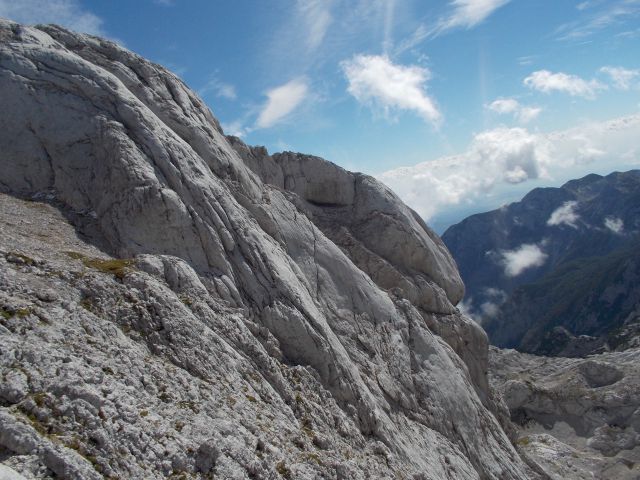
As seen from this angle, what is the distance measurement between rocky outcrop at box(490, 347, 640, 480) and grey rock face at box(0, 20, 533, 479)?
115 feet

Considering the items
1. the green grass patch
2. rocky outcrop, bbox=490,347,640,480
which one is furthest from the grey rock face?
rocky outcrop, bbox=490,347,640,480

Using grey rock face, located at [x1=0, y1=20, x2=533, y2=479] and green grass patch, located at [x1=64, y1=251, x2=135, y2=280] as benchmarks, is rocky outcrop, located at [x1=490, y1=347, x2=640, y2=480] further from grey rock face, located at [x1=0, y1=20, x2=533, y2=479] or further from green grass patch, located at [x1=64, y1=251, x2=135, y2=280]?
green grass patch, located at [x1=64, y1=251, x2=135, y2=280]

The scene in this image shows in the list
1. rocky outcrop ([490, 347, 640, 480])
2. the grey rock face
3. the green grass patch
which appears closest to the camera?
the grey rock face

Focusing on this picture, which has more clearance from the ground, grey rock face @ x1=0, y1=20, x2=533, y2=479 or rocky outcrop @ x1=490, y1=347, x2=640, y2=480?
rocky outcrop @ x1=490, y1=347, x2=640, y2=480

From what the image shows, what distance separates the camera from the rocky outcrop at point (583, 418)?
276 ft

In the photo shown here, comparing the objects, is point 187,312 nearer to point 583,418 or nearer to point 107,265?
point 107,265

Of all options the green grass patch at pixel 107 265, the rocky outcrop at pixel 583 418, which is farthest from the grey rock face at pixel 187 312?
the rocky outcrop at pixel 583 418

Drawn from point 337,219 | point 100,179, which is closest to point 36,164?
point 100,179

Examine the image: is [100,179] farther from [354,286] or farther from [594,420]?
[594,420]

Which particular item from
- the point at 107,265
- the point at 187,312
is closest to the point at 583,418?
the point at 187,312

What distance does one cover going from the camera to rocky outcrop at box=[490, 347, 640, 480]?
84.1 m

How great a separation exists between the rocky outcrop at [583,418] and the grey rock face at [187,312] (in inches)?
1380

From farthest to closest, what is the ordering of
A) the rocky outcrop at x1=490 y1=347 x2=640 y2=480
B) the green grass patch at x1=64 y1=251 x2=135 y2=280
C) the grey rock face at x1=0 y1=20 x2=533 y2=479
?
the rocky outcrop at x1=490 y1=347 x2=640 y2=480
the green grass patch at x1=64 y1=251 x2=135 y2=280
the grey rock face at x1=0 y1=20 x2=533 y2=479

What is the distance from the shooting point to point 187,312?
92.6 feet
